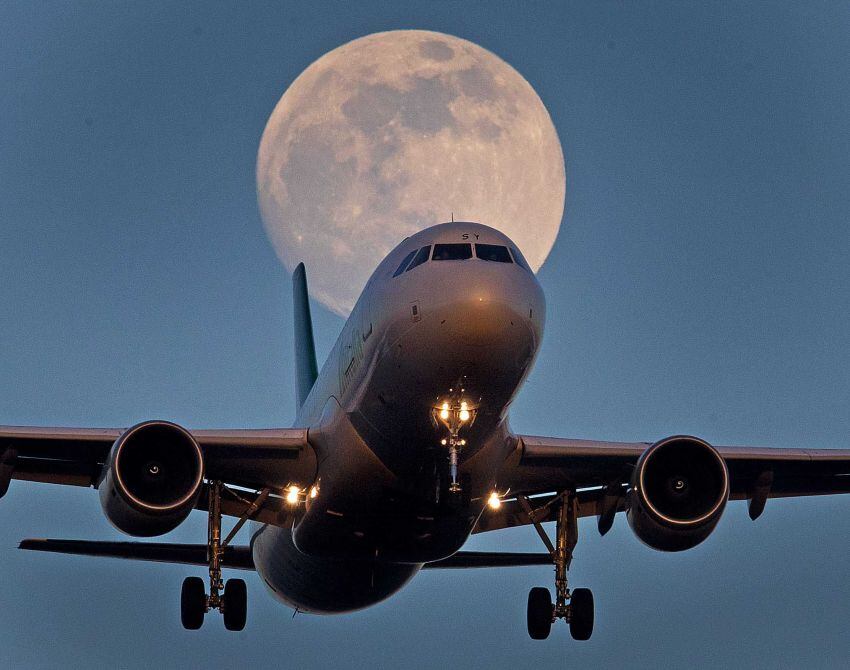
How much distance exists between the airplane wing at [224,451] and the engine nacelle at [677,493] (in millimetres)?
6093

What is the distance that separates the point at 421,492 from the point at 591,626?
581cm

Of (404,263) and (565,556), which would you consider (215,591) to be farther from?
(404,263)

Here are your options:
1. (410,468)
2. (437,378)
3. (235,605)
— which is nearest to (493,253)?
(437,378)

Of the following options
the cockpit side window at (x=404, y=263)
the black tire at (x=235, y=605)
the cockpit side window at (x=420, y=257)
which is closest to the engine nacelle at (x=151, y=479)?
the cockpit side window at (x=404, y=263)

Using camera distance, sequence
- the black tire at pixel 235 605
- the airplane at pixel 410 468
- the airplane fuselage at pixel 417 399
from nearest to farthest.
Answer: the airplane fuselage at pixel 417 399, the airplane at pixel 410 468, the black tire at pixel 235 605

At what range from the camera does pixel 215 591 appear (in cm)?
2803

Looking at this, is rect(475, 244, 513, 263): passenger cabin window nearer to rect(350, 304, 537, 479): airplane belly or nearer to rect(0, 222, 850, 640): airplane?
rect(0, 222, 850, 640): airplane

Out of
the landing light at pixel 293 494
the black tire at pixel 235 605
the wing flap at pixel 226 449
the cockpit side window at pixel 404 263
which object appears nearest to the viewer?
the cockpit side window at pixel 404 263

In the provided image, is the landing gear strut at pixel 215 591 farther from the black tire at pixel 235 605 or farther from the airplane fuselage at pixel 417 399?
the airplane fuselage at pixel 417 399

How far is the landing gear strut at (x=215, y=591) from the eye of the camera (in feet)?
Result: 90.6

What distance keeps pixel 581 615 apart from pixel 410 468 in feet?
20.7

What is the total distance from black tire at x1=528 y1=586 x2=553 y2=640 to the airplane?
0.04m

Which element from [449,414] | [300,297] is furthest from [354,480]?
[300,297]

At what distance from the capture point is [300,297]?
5125 cm
